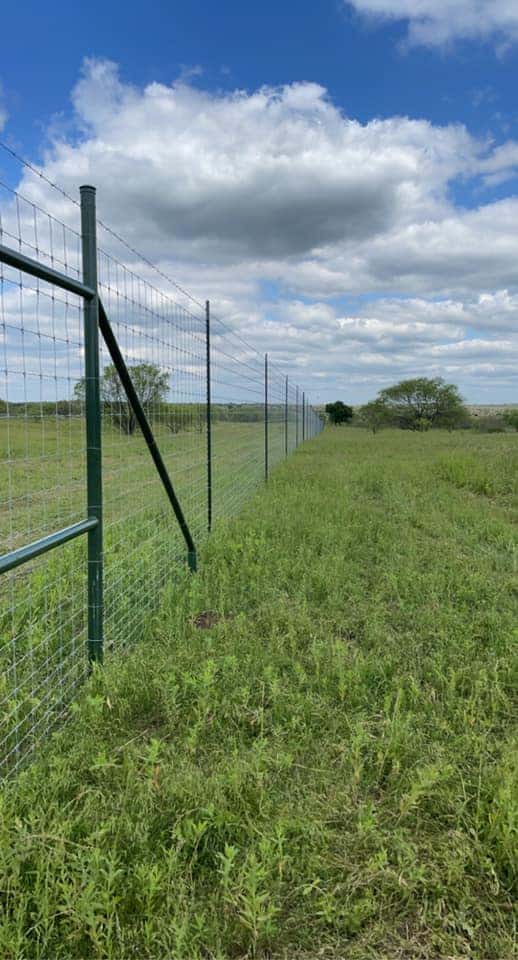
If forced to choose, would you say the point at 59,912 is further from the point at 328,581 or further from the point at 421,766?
the point at 328,581

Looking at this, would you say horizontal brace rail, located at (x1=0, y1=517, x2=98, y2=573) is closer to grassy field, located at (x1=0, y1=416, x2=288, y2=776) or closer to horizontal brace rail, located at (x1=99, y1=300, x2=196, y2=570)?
grassy field, located at (x1=0, y1=416, x2=288, y2=776)

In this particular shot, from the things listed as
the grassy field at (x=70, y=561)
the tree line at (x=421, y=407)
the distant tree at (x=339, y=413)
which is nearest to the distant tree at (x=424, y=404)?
the tree line at (x=421, y=407)

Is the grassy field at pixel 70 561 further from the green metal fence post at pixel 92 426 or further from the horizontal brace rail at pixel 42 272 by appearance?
the horizontal brace rail at pixel 42 272

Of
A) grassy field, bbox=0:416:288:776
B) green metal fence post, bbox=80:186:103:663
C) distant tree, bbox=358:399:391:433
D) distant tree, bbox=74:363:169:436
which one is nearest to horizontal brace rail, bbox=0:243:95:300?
green metal fence post, bbox=80:186:103:663

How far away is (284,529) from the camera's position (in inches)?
224

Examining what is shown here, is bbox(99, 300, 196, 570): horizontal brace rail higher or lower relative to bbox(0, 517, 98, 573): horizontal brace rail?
higher

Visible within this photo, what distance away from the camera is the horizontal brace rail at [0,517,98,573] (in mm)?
Answer: 1810

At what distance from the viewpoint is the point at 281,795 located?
6.30 ft

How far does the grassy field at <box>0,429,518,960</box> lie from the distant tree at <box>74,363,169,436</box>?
1314mm

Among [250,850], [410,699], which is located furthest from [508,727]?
[250,850]

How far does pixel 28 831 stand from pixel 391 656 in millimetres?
1955

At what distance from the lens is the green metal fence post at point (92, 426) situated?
255 centimetres

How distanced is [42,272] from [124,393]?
4.18 feet

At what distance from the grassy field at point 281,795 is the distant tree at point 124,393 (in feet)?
4.31
